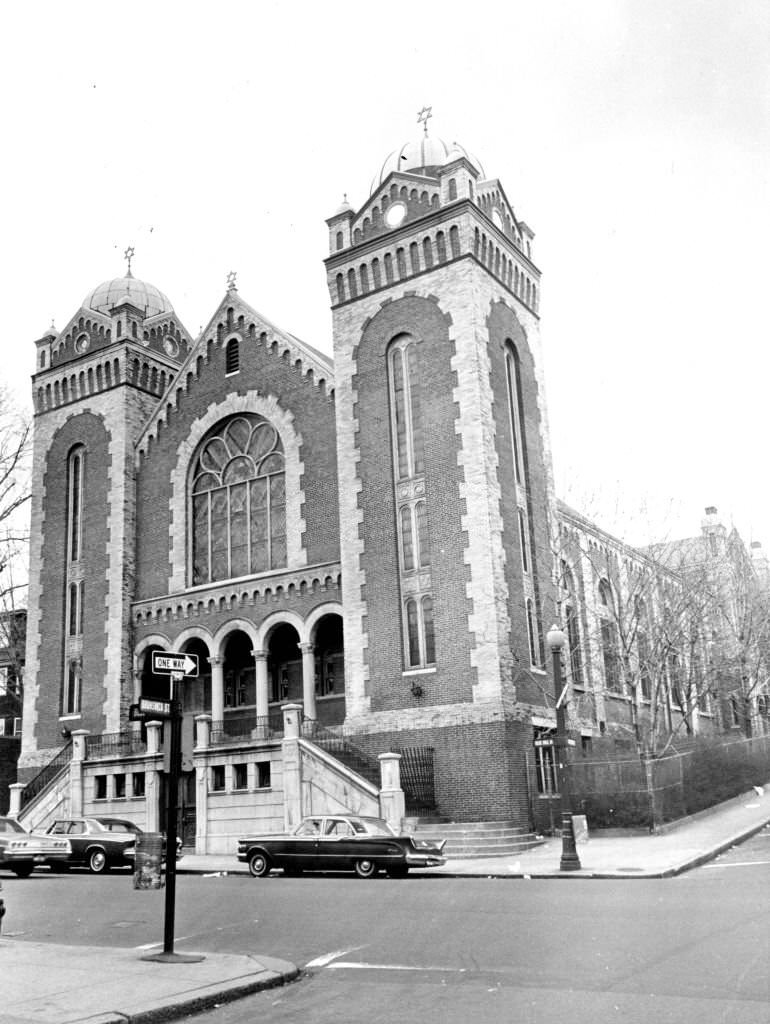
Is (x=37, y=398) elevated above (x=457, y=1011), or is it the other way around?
(x=37, y=398)

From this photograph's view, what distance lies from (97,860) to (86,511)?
658 inches

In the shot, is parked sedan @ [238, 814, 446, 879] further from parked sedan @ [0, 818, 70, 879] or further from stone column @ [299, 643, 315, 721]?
stone column @ [299, 643, 315, 721]

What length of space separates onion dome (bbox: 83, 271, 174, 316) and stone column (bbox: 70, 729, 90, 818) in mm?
18664

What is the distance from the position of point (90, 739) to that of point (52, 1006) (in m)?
29.6

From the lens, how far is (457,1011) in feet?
26.3

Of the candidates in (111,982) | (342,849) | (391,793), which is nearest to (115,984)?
(111,982)

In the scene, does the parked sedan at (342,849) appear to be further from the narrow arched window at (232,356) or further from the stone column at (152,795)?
the narrow arched window at (232,356)

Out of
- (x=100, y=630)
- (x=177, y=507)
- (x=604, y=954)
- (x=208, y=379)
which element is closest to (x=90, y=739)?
(x=100, y=630)

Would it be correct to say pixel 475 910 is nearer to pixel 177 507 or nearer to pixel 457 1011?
pixel 457 1011

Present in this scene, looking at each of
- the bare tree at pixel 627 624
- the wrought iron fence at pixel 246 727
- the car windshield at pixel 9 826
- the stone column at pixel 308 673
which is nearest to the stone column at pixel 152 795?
the wrought iron fence at pixel 246 727

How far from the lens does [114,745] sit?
34656mm

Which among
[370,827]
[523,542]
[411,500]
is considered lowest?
[370,827]

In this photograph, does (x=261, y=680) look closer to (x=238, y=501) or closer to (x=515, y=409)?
(x=238, y=501)

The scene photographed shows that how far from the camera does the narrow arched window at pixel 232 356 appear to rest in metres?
38.8
